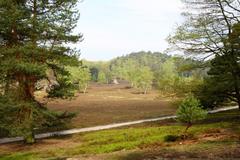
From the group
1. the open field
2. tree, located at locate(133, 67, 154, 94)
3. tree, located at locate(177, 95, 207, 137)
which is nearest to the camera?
tree, located at locate(177, 95, 207, 137)

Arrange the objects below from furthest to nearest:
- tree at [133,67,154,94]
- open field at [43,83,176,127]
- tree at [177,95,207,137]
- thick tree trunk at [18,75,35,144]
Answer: tree at [133,67,154,94]
open field at [43,83,176,127]
thick tree trunk at [18,75,35,144]
tree at [177,95,207,137]

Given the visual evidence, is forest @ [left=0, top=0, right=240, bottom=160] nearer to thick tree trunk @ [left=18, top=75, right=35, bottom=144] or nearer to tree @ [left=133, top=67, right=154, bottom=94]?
thick tree trunk @ [left=18, top=75, right=35, bottom=144]

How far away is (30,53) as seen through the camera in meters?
33.4

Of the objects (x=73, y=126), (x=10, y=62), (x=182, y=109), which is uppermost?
(x=10, y=62)

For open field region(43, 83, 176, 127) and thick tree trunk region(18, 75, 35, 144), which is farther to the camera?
open field region(43, 83, 176, 127)

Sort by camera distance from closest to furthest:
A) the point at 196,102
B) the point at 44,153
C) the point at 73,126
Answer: the point at 44,153
the point at 196,102
the point at 73,126

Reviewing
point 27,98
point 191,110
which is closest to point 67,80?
point 27,98

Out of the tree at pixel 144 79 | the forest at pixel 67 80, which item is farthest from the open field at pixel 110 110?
the tree at pixel 144 79

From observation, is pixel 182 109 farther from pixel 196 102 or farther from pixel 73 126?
pixel 73 126

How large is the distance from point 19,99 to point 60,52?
18.5ft

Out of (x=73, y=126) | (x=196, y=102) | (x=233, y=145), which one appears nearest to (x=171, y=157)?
(x=233, y=145)

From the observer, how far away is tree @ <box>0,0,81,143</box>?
32.8m

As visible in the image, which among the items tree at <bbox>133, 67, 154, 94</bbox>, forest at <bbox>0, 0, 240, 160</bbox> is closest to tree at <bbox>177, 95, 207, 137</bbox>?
forest at <bbox>0, 0, 240, 160</bbox>

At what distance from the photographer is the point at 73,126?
2095 inches
